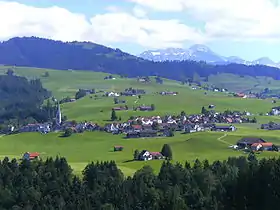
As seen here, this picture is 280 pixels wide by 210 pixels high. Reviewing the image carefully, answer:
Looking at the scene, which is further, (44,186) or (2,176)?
(2,176)

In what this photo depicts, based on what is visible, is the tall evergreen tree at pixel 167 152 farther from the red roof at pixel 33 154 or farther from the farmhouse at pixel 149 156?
the red roof at pixel 33 154

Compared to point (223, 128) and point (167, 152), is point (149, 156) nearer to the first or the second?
point (167, 152)

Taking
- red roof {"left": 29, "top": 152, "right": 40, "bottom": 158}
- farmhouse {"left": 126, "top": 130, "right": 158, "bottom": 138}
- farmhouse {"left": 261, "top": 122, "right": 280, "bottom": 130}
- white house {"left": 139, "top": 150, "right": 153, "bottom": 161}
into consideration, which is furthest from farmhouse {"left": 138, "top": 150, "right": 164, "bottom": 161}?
farmhouse {"left": 261, "top": 122, "right": 280, "bottom": 130}

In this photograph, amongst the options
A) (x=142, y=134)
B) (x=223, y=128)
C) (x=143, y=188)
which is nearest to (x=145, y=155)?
(x=142, y=134)

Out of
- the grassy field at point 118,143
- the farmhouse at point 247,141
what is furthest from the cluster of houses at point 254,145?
the grassy field at point 118,143

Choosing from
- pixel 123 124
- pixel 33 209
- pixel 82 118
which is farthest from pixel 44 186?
pixel 82 118

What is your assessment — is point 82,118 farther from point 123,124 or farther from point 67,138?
point 67,138
